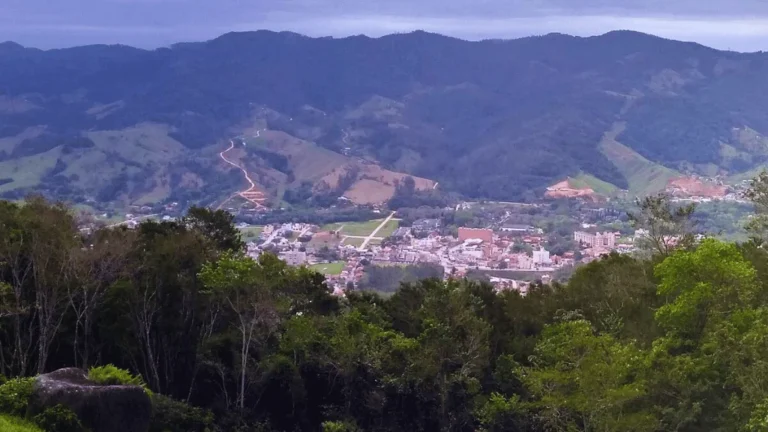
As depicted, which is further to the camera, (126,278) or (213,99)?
(213,99)

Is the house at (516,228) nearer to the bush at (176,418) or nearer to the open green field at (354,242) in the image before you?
the open green field at (354,242)

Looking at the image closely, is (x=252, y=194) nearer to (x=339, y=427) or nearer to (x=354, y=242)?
(x=354, y=242)

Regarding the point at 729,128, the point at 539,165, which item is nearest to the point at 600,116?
the point at 729,128

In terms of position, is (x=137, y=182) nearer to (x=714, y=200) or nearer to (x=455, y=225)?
(x=455, y=225)

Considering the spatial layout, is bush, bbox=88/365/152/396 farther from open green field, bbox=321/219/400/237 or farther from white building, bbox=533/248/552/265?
open green field, bbox=321/219/400/237

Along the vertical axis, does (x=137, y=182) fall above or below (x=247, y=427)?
below

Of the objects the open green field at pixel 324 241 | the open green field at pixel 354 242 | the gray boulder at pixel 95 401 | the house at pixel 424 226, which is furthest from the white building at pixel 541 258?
the gray boulder at pixel 95 401
